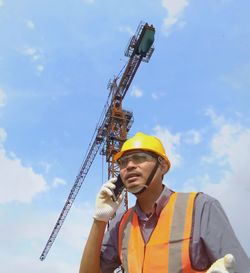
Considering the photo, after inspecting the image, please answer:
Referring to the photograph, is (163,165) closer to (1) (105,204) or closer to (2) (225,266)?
(1) (105,204)

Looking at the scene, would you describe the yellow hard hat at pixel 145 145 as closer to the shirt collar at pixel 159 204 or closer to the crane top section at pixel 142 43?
the shirt collar at pixel 159 204

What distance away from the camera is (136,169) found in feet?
10.6

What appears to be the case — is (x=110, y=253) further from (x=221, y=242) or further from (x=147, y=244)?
(x=221, y=242)

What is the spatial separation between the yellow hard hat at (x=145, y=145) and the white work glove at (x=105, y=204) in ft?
0.77

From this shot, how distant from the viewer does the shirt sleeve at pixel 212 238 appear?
2.77 m

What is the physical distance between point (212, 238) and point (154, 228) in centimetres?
43

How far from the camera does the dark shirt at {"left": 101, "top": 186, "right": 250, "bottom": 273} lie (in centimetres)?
277

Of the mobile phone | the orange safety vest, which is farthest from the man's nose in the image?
the orange safety vest

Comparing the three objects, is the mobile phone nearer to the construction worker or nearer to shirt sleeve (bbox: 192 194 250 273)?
the construction worker

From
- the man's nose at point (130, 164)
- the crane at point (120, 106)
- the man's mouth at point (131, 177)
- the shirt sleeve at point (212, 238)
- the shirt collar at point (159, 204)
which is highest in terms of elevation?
the crane at point (120, 106)

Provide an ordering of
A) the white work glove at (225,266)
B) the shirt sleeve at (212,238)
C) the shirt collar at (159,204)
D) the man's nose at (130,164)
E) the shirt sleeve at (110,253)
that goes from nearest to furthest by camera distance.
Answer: the white work glove at (225,266) → the shirt sleeve at (212,238) → the shirt collar at (159,204) → the man's nose at (130,164) → the shirt sleeve at (110,253)

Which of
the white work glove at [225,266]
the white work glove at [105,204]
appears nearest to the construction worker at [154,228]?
the white work glove at [105,204]

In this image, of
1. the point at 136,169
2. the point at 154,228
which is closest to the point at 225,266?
the point at 154,228

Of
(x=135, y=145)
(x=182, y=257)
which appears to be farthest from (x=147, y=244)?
(x=135, y=145)
